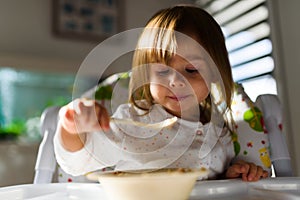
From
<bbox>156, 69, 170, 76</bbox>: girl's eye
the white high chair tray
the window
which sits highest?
the window

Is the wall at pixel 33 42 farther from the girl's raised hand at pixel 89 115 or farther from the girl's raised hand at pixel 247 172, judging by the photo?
the girl's raised hand at pixel 89 115

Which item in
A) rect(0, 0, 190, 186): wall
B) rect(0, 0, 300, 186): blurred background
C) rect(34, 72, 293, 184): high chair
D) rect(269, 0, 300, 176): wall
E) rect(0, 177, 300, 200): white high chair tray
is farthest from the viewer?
rect(0, 0, 190, 186): wall

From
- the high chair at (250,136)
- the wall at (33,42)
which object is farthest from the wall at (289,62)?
the wall at (33,42)

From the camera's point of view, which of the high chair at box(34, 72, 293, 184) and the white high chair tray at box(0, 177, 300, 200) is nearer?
the white high chair tray at box(0, 177, 300, 200)

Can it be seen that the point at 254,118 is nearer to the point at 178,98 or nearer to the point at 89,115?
the point at 178,98

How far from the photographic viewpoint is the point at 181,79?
71cm

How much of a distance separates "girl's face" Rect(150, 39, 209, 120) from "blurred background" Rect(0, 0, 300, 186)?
0.79 m

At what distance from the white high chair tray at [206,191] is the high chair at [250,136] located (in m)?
0.22

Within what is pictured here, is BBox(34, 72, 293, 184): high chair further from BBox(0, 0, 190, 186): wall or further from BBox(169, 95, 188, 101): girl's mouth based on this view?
BBox(0, 0, 190, 186): wall

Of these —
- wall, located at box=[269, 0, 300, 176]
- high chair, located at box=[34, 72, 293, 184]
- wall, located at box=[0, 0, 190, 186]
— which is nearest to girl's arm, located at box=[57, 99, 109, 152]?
high chair, located at box=[34, 72, 293, 184]

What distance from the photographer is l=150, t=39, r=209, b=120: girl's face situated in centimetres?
70

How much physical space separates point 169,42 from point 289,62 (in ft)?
2.61

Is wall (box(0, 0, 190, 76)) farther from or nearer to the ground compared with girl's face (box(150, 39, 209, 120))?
farther from the ground

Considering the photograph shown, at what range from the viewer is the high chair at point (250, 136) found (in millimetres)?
853
